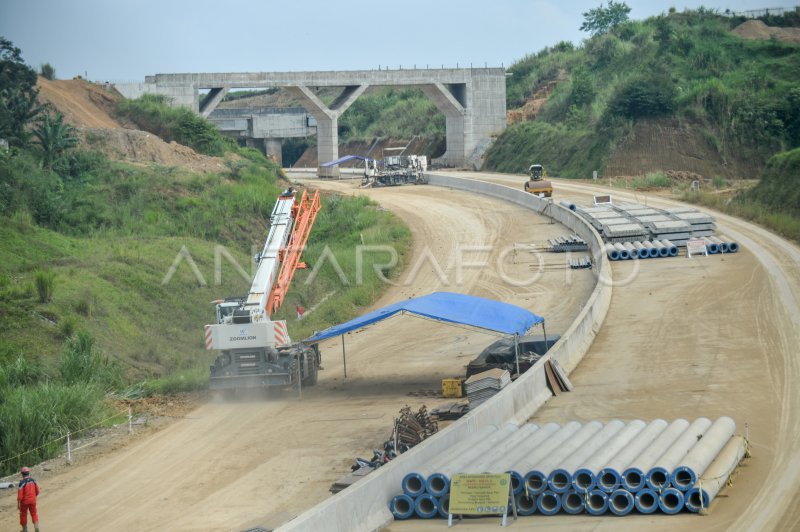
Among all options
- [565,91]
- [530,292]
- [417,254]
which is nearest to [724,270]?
[530,292]

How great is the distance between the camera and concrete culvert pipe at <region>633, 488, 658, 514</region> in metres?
16.8

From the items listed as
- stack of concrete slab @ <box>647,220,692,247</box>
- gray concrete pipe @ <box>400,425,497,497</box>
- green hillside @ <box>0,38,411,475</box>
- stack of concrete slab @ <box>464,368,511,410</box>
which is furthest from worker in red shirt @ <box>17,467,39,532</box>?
stack of concrete slab @ <box>647,220,692,247</box>

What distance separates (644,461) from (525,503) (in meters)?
2.02

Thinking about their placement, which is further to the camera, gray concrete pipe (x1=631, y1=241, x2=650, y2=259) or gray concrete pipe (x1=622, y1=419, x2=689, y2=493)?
gray concrete pipe (x1=631, y1=241, x2=650, y2=259)

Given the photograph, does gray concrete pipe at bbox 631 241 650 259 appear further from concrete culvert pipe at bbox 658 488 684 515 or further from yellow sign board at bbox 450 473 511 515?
yellow sign board at bbox 450 473 511 515

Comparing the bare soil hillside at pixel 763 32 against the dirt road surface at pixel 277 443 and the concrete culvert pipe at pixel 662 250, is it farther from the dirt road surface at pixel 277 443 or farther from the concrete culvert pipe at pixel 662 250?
the dirt road surface at pixel 277 443

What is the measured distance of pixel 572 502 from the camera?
17.1 meters

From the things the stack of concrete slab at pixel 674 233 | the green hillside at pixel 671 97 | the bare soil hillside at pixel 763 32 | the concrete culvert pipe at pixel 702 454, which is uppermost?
the bare soil hillside at pixel 763 32

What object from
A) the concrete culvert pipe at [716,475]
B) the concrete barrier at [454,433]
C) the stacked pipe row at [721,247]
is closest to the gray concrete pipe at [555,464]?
the concrete culvert pipe at [716,475]

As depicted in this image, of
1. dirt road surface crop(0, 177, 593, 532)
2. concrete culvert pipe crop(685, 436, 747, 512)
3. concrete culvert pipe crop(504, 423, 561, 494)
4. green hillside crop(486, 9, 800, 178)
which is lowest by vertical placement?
dirt road surface crop(0, 177, 593, 532)

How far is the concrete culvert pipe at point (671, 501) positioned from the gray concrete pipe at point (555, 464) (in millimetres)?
1428

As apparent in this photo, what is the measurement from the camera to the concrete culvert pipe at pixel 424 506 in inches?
690

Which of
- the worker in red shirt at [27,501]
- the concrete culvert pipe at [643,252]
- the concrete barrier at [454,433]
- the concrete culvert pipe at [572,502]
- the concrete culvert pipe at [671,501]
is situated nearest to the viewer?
the concrete barrier at [454,433]

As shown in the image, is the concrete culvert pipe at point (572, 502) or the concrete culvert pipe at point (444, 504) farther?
the concrete culvert pipe at point (444, 504)
